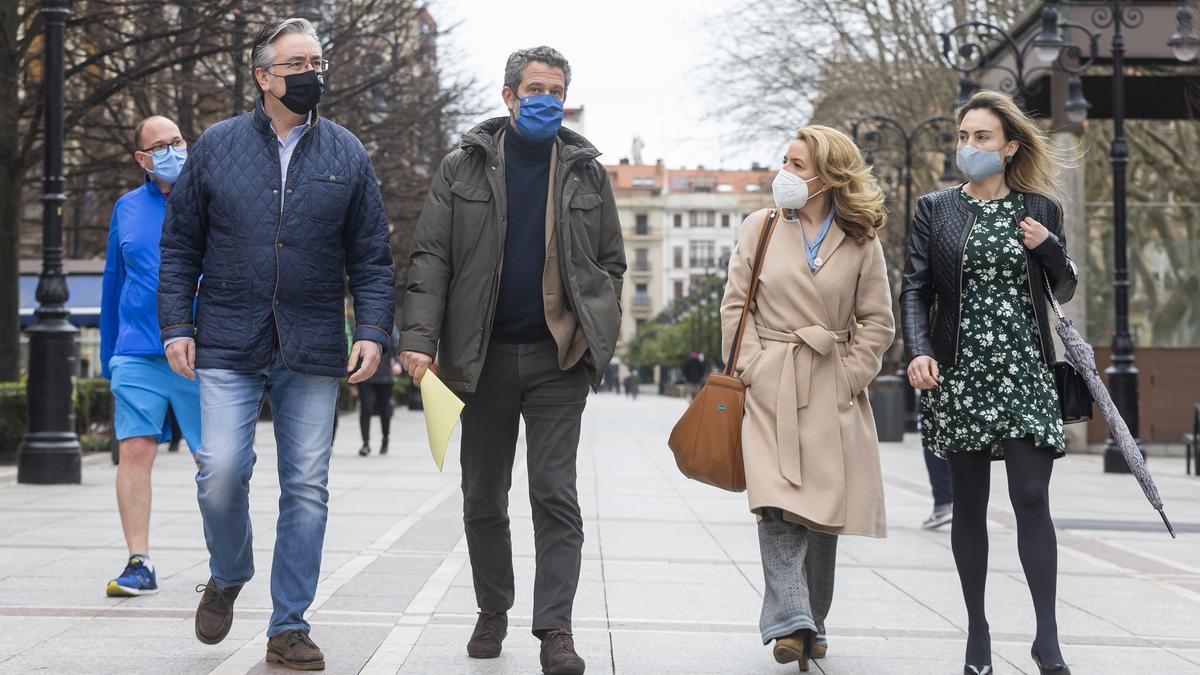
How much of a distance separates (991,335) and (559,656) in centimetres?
178

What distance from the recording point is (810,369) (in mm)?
5270

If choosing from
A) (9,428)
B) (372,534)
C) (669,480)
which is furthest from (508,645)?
(9,428)

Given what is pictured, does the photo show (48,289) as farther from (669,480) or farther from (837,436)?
(837,436)

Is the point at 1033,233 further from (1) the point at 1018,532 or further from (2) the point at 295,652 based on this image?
(2) the point at 295,652

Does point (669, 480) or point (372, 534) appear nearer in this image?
point (372, 534)

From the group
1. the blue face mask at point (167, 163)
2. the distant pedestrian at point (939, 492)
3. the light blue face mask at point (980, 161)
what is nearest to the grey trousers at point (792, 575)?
the light blue face mask at point (980, 161)

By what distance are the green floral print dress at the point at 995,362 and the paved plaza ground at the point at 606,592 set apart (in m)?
0.89

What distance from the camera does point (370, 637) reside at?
566cm

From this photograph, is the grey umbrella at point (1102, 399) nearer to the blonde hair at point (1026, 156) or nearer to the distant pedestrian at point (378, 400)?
the blonde hair at point (1026, 156)

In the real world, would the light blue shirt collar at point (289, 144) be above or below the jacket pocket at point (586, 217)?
above

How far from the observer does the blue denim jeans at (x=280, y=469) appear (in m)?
5.05

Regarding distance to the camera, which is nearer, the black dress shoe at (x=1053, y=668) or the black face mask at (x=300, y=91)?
the black dress shoe at (x=1053, y=668)

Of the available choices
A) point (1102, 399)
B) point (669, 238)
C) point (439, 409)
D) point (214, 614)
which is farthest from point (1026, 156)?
point (669, 238)

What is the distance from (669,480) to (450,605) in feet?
28.3
